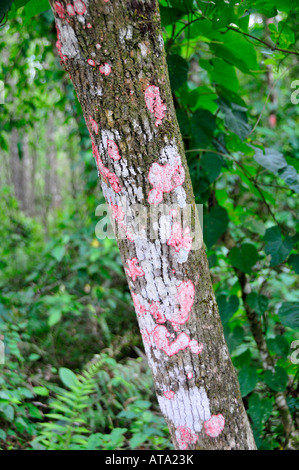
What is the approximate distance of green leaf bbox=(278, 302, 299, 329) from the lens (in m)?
1.23

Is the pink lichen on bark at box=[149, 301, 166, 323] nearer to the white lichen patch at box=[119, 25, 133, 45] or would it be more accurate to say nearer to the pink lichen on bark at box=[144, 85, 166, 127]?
the pink lichen on bark at box=[144, 85, 166, 127]

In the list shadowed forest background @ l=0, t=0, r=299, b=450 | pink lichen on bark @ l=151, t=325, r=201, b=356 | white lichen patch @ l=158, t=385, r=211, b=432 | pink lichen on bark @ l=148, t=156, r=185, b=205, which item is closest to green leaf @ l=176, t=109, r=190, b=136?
shadowed forest background @ l=0, t=0, r=299, b=450

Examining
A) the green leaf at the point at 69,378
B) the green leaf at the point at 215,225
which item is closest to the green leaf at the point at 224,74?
the green leaf at the point at 215,225

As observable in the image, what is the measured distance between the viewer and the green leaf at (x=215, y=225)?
4.49 ft

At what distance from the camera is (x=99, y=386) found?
2.31 metres

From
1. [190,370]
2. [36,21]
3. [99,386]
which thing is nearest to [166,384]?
[190,370]

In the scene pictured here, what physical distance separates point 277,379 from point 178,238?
892mm

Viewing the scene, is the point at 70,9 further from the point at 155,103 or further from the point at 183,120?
the point at 183,120

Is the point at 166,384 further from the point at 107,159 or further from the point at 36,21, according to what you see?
the point at 36,21

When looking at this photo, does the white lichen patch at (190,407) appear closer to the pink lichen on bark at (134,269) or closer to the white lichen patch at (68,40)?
the pink lichen on bark at (134,269)

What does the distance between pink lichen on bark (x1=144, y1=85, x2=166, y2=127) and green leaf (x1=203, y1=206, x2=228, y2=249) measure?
614 mm

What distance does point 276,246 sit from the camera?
136 cm

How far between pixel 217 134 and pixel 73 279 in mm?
1934

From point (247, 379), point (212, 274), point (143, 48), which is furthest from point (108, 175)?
point (212, 274)
